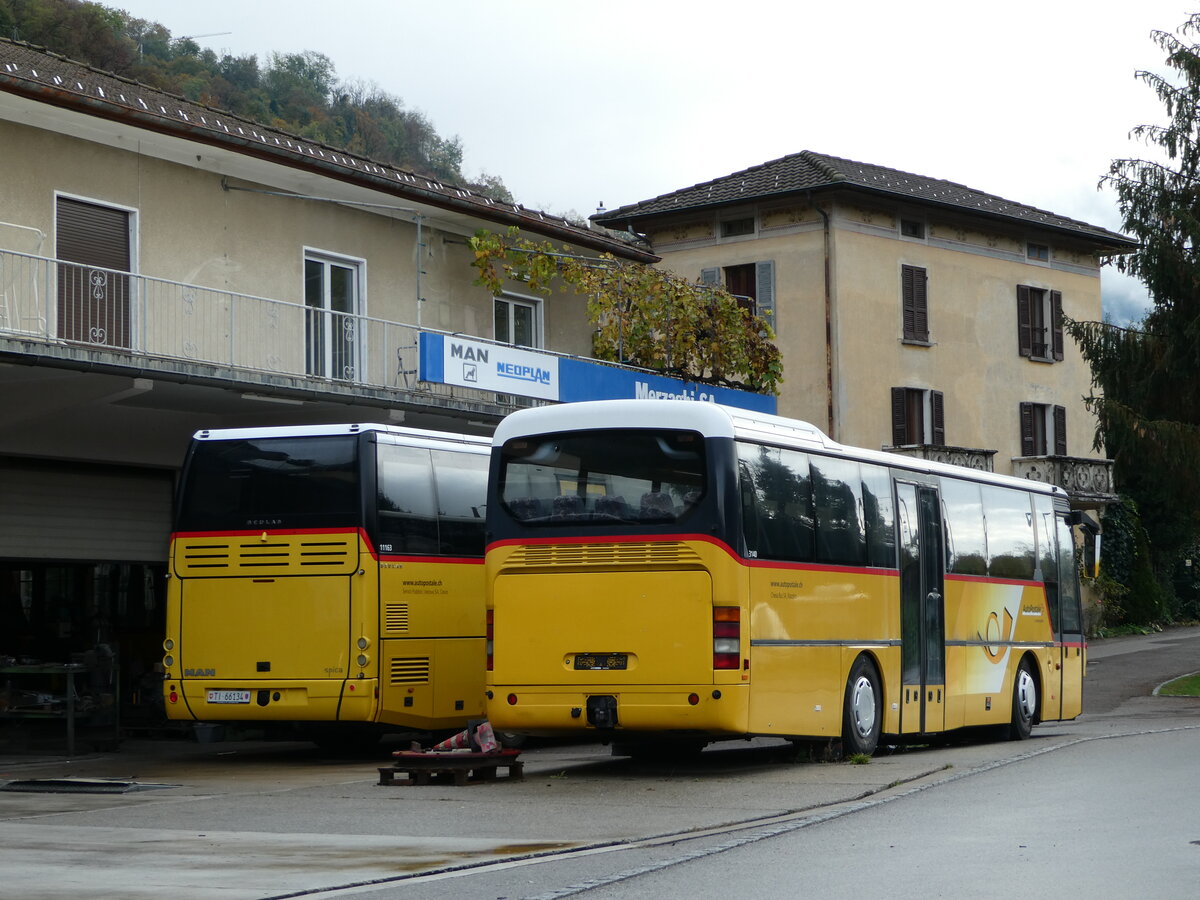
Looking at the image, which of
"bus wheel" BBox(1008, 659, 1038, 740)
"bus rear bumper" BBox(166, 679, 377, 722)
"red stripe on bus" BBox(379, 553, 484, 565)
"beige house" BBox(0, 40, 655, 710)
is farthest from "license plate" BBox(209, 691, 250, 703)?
"bus wheel" BBox(1008, 659, 1038, 740)

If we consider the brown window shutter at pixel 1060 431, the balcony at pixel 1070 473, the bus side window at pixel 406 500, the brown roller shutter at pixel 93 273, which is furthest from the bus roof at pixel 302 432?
the brown window shutter at pixel 1060 431

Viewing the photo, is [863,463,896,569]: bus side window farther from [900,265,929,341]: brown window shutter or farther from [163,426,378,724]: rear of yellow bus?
[900,265,929,341]: brown window shutter

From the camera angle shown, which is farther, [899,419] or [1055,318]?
[1055,318]

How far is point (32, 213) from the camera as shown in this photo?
2067 cm

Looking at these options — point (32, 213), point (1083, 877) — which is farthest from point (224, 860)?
point (32, 213)

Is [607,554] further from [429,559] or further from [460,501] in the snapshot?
[460,501]

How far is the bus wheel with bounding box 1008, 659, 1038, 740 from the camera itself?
19562 mm

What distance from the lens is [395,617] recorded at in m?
16.7

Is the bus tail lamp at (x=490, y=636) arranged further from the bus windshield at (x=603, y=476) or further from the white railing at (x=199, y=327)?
the white railing at (x=199, y=327)

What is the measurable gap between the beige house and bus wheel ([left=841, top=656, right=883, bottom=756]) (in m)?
7.53

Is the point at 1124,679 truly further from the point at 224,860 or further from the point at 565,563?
the point at 224,860

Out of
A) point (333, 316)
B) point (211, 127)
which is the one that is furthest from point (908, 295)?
point (211, 127)

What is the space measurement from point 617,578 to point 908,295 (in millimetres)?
32424

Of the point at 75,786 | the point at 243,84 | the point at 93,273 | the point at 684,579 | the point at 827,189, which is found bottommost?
the point at 75,786
